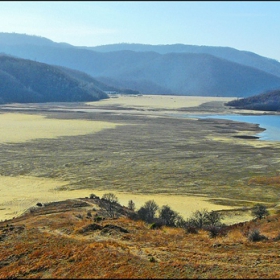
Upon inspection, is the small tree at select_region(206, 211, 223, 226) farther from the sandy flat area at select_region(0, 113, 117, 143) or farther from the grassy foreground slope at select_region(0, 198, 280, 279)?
the sandy flat area at select_region(0, 113, 117, 143)

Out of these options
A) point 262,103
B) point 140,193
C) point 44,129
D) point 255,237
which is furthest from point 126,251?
point 262,103

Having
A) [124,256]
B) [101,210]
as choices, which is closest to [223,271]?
[124,256]

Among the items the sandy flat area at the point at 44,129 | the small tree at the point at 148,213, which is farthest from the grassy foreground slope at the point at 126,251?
the sandy flat area at the point at 44,129

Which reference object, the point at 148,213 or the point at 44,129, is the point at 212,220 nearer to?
the point at 148,213

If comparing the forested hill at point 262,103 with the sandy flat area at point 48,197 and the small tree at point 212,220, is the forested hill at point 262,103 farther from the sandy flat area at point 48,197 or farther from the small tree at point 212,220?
the small tree at point 212,220

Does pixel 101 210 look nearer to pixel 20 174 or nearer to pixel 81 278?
pixel 81 278

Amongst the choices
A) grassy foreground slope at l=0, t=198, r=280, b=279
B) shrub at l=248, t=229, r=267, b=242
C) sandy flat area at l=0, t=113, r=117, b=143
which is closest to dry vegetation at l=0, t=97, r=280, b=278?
grassy foreground slope at l=0, t=198, r=280, b=279
